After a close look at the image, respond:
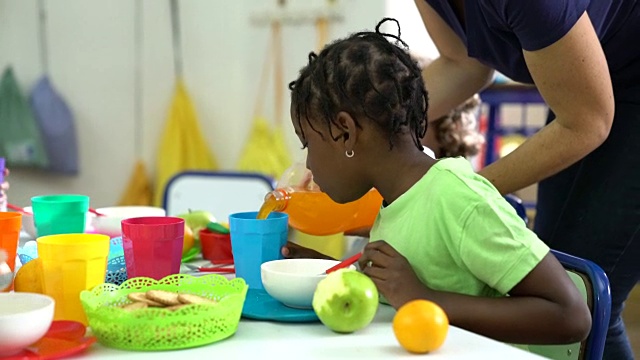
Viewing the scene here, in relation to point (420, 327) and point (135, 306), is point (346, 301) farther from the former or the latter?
point (135, 306)

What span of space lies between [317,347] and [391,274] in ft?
0.54

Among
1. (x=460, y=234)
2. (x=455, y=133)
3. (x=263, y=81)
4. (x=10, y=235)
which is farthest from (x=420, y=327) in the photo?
(x=263, y=81)

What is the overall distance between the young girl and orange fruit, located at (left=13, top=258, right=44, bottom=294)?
39 centimetres

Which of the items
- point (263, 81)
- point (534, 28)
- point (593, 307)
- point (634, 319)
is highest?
point (534, 28)

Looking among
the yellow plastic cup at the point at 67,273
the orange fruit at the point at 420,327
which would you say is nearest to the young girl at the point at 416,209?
the orange fruit at the point at 420,327

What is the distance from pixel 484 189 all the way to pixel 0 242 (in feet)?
2.10

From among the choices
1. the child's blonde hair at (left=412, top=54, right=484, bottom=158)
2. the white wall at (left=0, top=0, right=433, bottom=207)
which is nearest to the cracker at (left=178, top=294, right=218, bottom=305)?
the child's blonde hair at (left=412, top=54, right=484, bottom=158)

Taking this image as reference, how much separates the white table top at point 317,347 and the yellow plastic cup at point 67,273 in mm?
110

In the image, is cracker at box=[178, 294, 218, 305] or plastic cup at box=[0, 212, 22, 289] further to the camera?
plastic cup at box=[0, 212, 22, 289]

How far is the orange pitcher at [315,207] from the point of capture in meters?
1.45

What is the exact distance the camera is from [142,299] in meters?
0.95

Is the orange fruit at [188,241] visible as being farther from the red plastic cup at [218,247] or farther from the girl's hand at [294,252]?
the girl's hand at [294,252]

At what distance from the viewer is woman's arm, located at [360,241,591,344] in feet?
3.30

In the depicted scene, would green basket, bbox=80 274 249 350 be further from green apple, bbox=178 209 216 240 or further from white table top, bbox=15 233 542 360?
green apple, bbox=178 209 216 240
